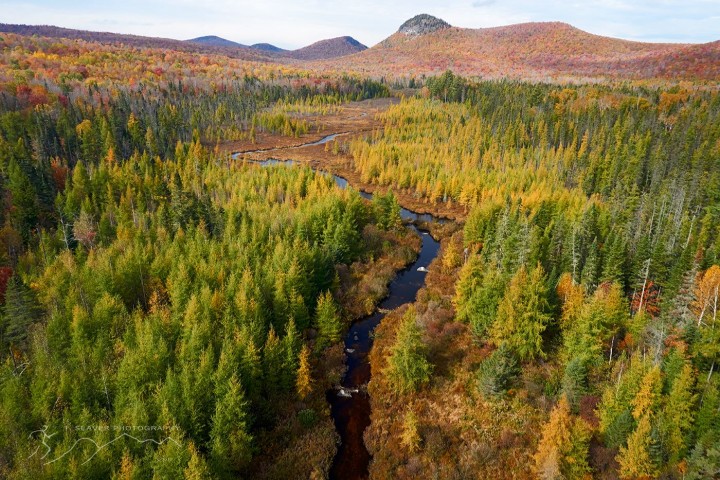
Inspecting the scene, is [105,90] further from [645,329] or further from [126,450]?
[645,329]

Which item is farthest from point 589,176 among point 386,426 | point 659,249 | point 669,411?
point 386,426

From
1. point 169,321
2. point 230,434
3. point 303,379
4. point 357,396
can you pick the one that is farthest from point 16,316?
point 357,396

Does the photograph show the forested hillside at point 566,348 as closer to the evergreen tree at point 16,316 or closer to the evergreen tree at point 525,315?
the evergreen tree at point 525,315

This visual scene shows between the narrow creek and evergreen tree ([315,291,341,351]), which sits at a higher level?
evergreen tree ([315,291,341,351])

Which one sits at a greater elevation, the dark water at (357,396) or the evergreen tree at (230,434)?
the evergreen tree at (230,434)

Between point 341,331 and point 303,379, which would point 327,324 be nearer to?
point 341,331

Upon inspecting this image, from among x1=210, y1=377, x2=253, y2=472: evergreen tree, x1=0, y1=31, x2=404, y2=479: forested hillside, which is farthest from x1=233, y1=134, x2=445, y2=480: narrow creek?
x1=210, y1=377, x2=253, y2=472: evergreen tree

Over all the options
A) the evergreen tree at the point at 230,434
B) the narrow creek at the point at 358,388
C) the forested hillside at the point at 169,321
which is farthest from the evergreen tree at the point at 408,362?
the evergreen tree at the point at 230,434

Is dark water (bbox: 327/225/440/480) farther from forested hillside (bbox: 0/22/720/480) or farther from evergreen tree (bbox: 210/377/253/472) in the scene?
evergreen tree (bbox: 210/377/253/472)

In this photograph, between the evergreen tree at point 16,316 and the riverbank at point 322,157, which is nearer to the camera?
the evergreen tree at point 16,316
